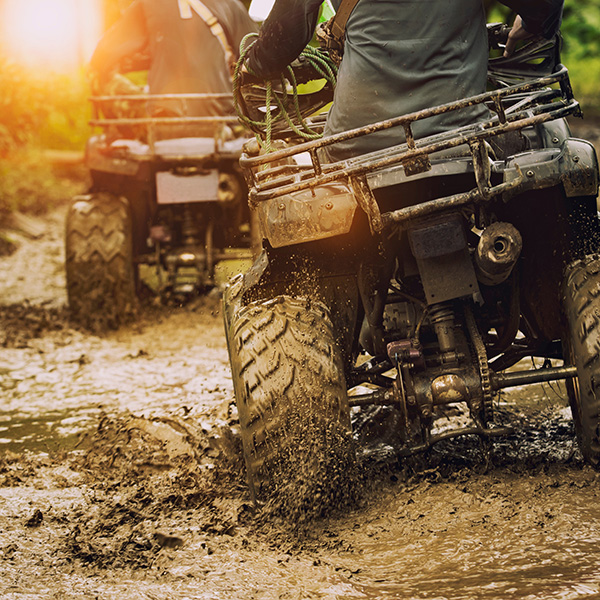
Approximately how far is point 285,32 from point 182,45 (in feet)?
14.8

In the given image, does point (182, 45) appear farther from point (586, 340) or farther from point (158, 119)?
point (586, 340)

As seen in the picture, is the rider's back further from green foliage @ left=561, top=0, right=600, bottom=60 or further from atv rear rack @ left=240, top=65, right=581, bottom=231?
green foliage @ left=561, top=0, right=600, bottom=60

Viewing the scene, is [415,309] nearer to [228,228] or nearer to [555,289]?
[555,289]

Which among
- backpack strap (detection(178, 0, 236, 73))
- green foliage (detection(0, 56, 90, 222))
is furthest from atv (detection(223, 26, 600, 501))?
green foliage (detection(0, 56, 90, 222))

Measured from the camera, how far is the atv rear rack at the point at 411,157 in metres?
3.35

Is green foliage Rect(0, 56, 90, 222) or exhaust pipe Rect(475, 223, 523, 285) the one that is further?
green foliage Rect(0, 56, 90, 222)

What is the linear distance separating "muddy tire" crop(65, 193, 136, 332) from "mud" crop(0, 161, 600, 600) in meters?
2.21

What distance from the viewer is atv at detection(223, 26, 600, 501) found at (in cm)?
349

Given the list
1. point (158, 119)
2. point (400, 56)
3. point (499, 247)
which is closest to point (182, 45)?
point (158, 119)

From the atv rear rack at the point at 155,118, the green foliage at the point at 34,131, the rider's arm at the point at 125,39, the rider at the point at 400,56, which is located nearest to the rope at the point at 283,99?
the rider at the point at 400,56

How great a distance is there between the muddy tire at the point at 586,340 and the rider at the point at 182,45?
4.72 m

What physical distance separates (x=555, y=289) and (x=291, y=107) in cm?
148

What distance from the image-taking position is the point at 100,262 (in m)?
8.22

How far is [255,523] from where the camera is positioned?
12.0 feet
